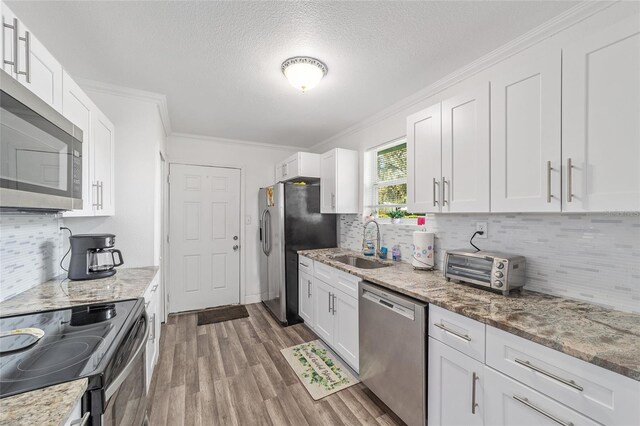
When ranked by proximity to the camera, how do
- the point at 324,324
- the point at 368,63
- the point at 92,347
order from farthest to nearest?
the point at 324,324
the point at 368,63
the point at 92,347

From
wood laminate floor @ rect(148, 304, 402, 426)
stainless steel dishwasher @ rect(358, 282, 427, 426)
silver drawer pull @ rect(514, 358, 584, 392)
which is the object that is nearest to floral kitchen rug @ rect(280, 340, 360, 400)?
wood laminate floor @ rect(148, 304, 402, 426)

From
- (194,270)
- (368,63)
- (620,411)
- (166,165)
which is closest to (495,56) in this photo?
(368,63)

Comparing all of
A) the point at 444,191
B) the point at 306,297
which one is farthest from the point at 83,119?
the point at 306,297

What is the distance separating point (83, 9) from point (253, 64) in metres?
0.93

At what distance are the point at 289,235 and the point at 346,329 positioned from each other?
1.35m

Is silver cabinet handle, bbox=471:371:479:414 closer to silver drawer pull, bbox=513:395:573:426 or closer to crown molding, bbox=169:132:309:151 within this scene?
silver drawer pull, bbox=513:395:573:426

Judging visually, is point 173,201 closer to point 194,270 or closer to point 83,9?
point 194,270

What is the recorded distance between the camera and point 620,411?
845mm

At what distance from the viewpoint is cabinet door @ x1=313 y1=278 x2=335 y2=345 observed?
8.33ft

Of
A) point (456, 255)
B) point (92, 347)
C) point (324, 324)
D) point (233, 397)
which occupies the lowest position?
point (233, 397)

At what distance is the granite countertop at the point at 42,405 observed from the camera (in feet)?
2.02

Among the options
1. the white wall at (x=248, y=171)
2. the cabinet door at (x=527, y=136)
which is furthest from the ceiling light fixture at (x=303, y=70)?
the white wall at (x=248, y=171)

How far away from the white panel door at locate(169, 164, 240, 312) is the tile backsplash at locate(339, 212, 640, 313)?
311 centimetres

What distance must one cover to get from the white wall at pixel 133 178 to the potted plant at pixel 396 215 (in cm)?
228
